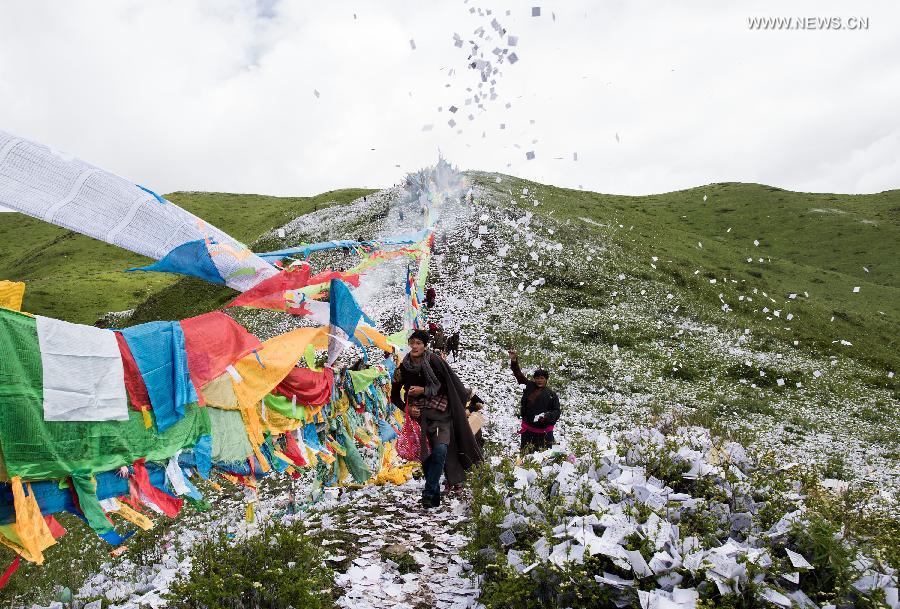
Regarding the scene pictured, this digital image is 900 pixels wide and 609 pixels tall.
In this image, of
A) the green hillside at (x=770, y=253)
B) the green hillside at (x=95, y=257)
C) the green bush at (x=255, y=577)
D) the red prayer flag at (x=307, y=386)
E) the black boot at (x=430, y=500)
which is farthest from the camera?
the green hillside at (x=95, y=257)

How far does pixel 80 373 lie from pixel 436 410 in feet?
15.6

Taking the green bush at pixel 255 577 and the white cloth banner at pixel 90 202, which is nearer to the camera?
the white cloth banner at pixel 90 202

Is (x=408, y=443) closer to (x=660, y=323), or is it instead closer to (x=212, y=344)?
(x=212, y=344)

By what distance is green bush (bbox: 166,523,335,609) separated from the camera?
4.57m

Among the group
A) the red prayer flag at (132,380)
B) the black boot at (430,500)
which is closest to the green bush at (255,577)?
the red prayer flag at (132,380)

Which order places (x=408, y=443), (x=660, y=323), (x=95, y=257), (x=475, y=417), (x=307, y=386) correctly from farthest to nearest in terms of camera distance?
(x=95, y=257), (x=660, y=323), (x=408, y=443), (x=475, y=417), (x=307, y=386)

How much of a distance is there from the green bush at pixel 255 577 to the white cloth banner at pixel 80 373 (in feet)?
5.19

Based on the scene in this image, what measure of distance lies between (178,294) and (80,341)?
4518cm

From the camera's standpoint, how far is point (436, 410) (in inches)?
316

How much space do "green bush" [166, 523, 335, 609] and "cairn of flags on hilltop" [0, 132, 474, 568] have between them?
0.72 m

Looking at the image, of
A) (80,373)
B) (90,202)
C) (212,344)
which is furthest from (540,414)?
(90,202)

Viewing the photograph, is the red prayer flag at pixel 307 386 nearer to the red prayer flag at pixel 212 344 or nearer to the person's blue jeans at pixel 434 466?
the red prayer flag at pixel 212 344

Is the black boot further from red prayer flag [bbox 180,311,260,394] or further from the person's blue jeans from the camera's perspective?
red prayer flag [bbox 180,311,260,394]

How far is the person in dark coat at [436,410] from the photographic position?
316 inches
